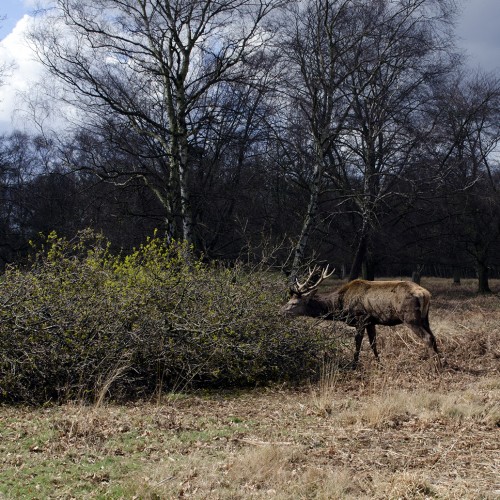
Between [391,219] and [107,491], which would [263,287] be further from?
[391,219]

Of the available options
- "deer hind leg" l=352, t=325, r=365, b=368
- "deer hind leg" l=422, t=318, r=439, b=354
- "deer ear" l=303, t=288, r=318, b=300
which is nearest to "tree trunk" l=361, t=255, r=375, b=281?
"deer ear" l=303, t=288, r=318, b=300

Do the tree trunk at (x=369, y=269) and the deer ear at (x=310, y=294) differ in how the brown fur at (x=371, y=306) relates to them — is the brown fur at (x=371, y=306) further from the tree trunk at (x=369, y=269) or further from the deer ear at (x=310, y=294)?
the tree trunk at (x=369, y=269)

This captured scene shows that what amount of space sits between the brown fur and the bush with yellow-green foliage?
97 cm

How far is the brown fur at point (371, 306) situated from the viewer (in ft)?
41.2

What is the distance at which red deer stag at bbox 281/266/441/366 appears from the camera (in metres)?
12.6

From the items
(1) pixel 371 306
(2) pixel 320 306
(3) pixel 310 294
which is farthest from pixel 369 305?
(3) pixel 310 294

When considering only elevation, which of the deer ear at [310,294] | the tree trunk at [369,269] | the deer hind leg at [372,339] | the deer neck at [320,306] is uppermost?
the tree trunk at [369,269]

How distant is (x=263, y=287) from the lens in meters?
13.1

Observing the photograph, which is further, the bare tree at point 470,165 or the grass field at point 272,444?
the bare tree at point 470,165

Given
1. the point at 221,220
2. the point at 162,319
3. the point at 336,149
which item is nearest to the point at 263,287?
the point at 162,319

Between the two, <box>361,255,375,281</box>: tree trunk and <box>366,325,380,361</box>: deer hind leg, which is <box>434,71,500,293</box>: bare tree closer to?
<box>361,255,375,281</box>: tree trunk

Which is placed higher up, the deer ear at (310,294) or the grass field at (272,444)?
the deer ear at (310,294)

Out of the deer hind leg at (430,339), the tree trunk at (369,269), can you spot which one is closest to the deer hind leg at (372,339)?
the deer hind leg at (430,339)

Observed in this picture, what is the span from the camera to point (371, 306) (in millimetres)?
13227
